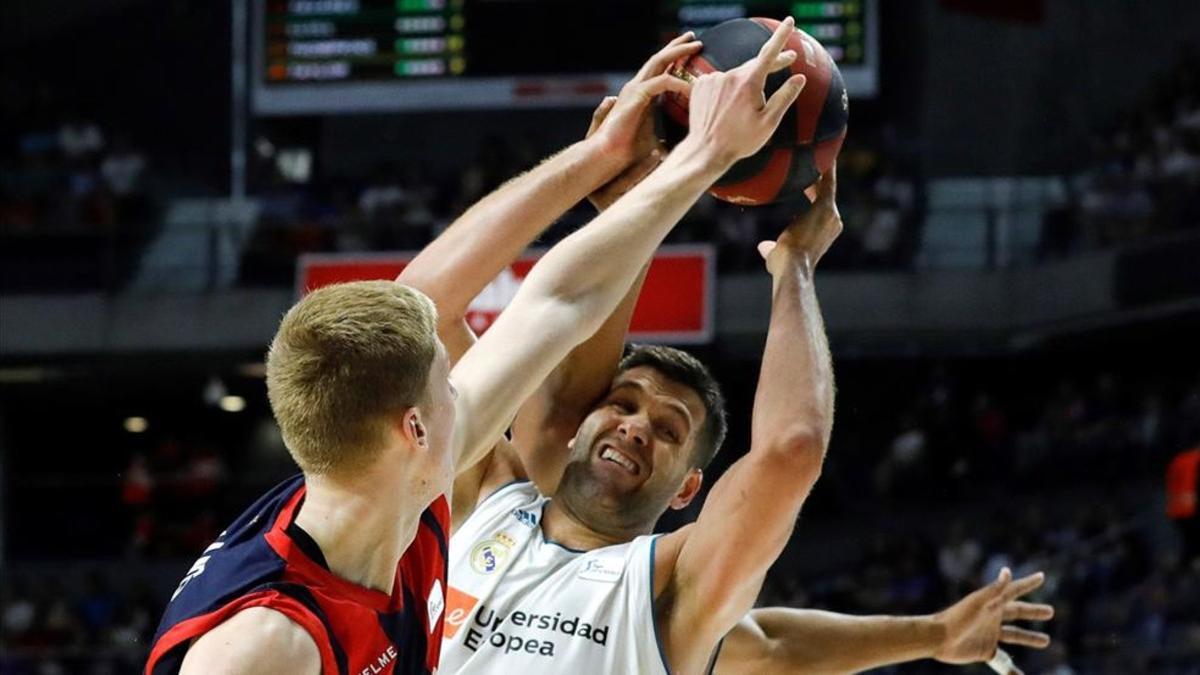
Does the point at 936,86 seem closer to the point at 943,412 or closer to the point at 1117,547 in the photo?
the point at 943,412

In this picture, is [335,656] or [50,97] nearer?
[335,656]

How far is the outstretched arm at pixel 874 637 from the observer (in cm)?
410

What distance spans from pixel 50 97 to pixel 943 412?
9375 millimetres

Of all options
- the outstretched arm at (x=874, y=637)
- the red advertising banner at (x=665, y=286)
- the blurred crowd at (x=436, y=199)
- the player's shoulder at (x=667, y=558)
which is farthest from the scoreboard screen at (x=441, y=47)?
the player's shoulder at (x=667, y=558)

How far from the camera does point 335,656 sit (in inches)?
102

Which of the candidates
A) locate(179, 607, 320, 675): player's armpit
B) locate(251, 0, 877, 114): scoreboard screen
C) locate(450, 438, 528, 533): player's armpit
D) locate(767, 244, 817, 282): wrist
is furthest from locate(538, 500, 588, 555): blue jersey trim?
locate(251, 0, 877, 114): scoreboard screen

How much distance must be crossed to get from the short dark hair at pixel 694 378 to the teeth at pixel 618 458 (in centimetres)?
18

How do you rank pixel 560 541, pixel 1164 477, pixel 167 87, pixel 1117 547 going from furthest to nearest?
pixel 167 87 → pixel 1164 477 → pixel 1117 547 → pixel 560 541

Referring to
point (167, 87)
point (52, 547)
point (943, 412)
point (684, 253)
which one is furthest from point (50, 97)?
point (943, 412)

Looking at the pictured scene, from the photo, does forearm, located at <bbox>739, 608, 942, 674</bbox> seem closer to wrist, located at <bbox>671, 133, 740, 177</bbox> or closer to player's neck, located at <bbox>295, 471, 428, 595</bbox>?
wrist, located at <bbox>671, 133, 740, 177</bbox>

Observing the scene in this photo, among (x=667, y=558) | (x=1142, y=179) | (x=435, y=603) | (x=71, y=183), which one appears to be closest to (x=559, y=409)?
(x=667, y=558)

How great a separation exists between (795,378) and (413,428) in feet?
3.41

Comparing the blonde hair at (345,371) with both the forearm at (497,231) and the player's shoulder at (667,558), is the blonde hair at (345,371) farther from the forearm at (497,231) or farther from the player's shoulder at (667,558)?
the player's shoulder at (667,558)

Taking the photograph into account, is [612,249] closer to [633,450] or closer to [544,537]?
[633,450]
